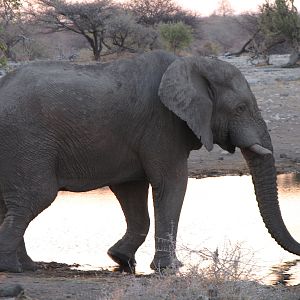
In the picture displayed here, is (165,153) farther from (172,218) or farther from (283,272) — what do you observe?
(283,272)

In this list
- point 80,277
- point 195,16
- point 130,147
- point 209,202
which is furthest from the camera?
point 195,16

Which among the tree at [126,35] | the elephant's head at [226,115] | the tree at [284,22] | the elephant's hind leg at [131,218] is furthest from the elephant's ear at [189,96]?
the tree at [126,35]

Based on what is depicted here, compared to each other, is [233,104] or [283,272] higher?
[233,104]

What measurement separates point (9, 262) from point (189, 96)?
1.70 m

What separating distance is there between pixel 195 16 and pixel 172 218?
4057 centimetres

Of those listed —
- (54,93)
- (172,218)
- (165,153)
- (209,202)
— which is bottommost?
(209,202)

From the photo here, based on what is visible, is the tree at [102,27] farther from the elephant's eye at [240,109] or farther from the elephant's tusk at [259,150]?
the elephant's tusk at [259,150]

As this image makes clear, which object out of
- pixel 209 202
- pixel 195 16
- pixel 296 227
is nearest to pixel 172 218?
pixel 296 227

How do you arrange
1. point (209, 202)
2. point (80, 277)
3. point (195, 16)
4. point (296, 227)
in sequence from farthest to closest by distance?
point (195, 16) → point (209, 202) → point (296, 227) → point (80, 277)

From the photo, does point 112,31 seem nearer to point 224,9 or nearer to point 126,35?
point 126,35

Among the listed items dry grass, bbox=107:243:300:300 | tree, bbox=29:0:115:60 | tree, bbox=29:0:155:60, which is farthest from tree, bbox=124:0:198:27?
dry grass, bbox=107:243:300:300

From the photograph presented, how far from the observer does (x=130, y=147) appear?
280 inches

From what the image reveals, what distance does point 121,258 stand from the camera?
7.81m

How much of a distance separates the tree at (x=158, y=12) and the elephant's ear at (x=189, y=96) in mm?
33938
